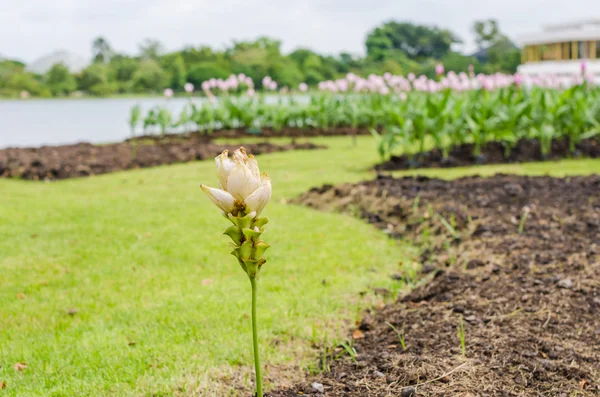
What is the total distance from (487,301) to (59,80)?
31424 millimetres

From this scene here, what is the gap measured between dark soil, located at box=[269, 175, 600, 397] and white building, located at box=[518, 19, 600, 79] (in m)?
42.2

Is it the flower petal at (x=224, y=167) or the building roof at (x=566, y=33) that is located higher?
the building roof at (x=566, y=33)

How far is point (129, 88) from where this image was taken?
1192 inches

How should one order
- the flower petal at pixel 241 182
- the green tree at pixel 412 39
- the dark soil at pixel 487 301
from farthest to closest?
the green tree at pixel 412 39, the dark soil at pixel 487 301, the flower petal at pixel 241 182

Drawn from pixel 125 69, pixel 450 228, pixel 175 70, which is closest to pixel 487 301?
pixel 450 228

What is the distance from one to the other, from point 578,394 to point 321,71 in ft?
121

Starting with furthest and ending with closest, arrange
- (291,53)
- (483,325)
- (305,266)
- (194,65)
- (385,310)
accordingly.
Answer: (291,53) → (194,65) → (305,266) → (385,310) → (483,325)

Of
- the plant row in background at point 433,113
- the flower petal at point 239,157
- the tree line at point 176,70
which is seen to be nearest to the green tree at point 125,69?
the tree line at point 176,70

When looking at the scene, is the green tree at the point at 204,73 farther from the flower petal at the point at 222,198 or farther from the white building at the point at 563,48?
the flower petal at the point at 222,198

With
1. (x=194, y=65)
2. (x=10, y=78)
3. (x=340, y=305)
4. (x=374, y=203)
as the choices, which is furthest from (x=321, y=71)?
(x=340, y=305)

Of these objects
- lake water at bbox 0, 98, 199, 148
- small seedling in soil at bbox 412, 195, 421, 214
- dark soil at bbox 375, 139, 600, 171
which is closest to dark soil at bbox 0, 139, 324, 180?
lake water at bbox 0, 98, 199, 148

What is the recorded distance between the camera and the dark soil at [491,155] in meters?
9.12

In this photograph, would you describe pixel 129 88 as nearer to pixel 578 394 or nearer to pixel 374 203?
pixel 374 203

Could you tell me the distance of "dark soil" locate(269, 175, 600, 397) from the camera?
2.53m
